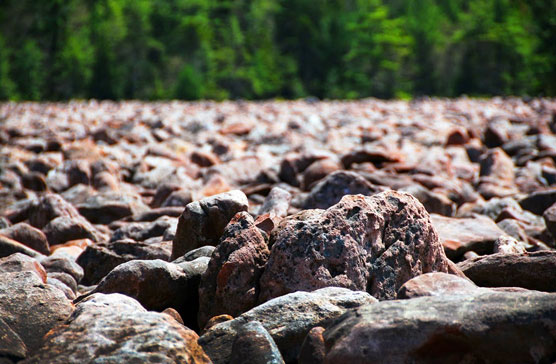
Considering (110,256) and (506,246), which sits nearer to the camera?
(506,246)

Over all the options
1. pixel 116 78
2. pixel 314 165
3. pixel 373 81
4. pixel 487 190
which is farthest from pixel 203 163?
pixel 373 81

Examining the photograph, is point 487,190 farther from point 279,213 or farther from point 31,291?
point 31,291

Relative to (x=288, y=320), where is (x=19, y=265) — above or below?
below

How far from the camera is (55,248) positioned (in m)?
4.10

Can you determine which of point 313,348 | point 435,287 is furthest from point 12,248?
point 435,287

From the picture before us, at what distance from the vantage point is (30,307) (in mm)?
2344

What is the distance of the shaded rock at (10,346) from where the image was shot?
79.8 inches

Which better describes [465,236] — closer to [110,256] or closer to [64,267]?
[110,256]

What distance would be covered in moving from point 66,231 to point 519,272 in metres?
2.90

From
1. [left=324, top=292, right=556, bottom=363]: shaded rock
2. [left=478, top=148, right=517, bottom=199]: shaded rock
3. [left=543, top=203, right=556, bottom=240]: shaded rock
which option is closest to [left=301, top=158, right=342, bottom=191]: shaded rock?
[left=478, top=148, right=517, bottom=199]: shaded rock

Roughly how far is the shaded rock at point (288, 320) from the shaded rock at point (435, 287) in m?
0.14

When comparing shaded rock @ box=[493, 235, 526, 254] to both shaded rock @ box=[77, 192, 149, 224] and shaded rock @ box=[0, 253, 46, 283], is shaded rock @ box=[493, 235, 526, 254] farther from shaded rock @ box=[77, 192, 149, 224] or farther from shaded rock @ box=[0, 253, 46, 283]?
shaded rock @ box=[77, 192, 149, 224]

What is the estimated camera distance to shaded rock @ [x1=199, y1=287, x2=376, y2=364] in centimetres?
214

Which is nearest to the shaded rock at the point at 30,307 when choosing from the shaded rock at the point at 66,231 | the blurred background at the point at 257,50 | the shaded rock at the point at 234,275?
the shaded rock at the point at 234,275
